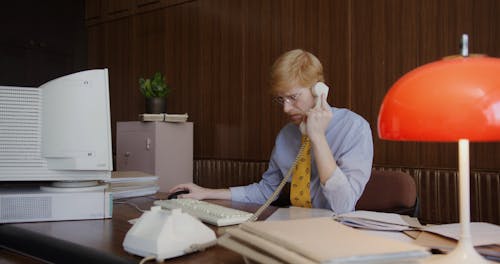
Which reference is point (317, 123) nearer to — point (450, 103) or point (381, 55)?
A: point (450, 103)

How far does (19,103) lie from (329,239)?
107 centimetres

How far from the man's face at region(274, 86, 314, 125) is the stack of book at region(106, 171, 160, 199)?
2.24ft

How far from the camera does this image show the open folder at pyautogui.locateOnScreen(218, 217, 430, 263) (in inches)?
28.8

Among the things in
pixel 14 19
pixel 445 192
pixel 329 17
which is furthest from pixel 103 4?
pixel 445 192

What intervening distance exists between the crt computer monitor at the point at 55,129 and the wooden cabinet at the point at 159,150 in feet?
8.25

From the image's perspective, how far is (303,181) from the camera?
193 centimetres

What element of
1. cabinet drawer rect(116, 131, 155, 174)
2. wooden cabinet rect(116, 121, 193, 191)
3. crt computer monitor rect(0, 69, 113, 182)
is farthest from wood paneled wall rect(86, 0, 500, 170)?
crt computer monitor rect(0, 69, 113, 182)

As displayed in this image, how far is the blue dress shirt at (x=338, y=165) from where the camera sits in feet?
5.46

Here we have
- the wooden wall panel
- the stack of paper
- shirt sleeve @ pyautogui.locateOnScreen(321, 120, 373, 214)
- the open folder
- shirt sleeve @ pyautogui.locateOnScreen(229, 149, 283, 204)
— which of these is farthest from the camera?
the wooden wall panel

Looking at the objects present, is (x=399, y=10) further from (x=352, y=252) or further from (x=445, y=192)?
(x=352, y=252)

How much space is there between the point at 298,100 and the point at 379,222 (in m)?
0.82

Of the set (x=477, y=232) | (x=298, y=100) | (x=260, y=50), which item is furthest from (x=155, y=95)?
(x=477, y=232)

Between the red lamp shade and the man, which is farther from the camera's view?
the man

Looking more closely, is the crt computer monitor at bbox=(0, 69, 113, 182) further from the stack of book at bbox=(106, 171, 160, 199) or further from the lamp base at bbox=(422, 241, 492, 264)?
the lamp base at bbox=(422, 241, 492, 264)
